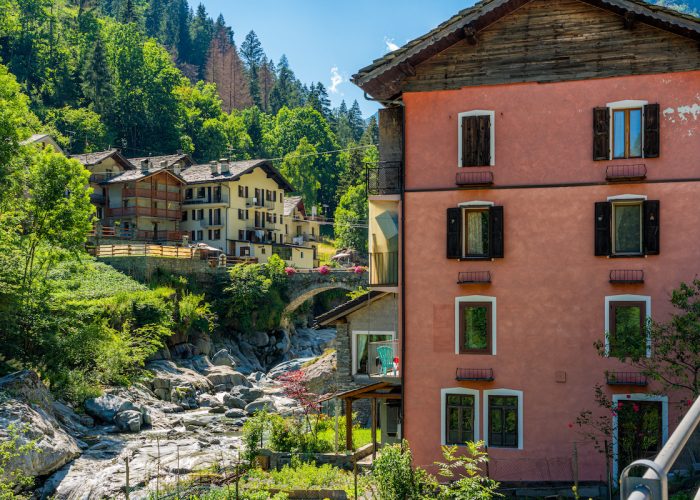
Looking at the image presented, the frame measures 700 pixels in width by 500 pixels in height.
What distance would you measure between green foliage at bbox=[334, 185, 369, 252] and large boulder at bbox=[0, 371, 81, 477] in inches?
2316

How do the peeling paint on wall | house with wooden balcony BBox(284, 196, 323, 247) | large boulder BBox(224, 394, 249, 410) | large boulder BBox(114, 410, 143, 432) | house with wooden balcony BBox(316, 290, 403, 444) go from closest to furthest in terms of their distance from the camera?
the peeling paint on wall
house with wooden balcony BBox(316, 290, 403, 444)
large boulder BBox(114, 410, 143, 432)
large boulder BBox(224, 394, 249, 410)
house with wooden balcony BBox(284, 196, 323, 247)

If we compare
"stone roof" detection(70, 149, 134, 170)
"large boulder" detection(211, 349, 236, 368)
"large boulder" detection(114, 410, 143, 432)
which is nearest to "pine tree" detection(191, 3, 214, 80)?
"stone roof" detection(70, 149, 134, 170)

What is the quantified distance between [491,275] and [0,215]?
22.2 meters

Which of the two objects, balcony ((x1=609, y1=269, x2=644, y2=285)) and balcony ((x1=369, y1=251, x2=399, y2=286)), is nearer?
balcony ((x1=609, y1=269, x2=644, y2=285))

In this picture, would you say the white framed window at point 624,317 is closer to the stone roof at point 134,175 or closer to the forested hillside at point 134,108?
the stone roof at point 134,175

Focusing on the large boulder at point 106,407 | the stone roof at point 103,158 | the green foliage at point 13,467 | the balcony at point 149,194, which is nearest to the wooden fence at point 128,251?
the balcony at point 149,194

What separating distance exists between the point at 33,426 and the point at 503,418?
49.4 ft

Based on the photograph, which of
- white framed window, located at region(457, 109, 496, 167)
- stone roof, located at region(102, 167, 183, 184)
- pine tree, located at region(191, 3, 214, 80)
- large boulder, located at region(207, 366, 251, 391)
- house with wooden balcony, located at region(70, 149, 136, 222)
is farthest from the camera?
pine tree, located at region(191, 3, 214, 80)

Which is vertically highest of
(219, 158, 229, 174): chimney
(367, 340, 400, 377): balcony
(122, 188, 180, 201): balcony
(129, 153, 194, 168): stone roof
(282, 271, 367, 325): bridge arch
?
(129, 153, 194, 168): stone roof

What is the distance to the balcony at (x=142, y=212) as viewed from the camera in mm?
70125

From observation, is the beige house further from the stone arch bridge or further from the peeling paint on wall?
the peeling paint on wall

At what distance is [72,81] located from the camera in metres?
102

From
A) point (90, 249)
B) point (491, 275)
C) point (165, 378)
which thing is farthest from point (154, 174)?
point (491, 275)

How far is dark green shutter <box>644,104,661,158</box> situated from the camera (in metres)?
20.6
